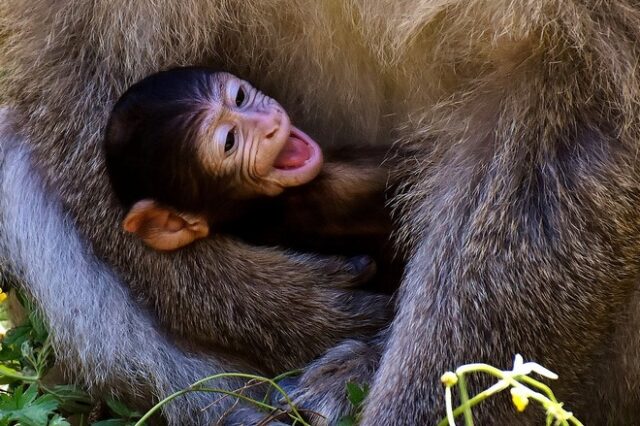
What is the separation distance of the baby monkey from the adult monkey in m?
0.16

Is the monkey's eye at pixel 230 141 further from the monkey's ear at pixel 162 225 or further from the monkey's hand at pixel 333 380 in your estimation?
the monkey's hand at pixel 333 380

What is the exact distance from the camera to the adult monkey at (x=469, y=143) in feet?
9.32

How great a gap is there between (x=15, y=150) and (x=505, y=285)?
1787 millimetres

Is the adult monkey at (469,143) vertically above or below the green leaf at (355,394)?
above

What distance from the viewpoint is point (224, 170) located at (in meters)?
3.52

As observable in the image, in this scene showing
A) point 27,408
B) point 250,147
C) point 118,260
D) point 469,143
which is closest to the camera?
point 469,143

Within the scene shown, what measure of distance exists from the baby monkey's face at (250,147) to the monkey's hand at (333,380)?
0.54 meters

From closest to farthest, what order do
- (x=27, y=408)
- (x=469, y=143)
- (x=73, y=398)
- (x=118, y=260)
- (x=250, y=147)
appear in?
Result: (x=469, y=143) → (x=27, y=408) → (x=250, y=147) → (x=118, y=260) → (x=73, y=398)

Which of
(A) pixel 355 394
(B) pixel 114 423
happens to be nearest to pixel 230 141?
(A) pixel 355 394

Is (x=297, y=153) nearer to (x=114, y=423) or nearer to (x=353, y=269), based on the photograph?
(x=353, y=269)

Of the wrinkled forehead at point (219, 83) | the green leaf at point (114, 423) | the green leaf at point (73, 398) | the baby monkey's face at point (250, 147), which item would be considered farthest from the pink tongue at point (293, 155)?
the green leaf at point (73, 398)

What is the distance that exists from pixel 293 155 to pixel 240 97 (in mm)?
246

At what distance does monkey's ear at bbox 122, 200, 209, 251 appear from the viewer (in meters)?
3.49

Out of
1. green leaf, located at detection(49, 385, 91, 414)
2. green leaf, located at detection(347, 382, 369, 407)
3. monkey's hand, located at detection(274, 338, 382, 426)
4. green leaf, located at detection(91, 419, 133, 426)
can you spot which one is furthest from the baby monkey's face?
green leaf, located at detection(49, 385, 91, 414)
